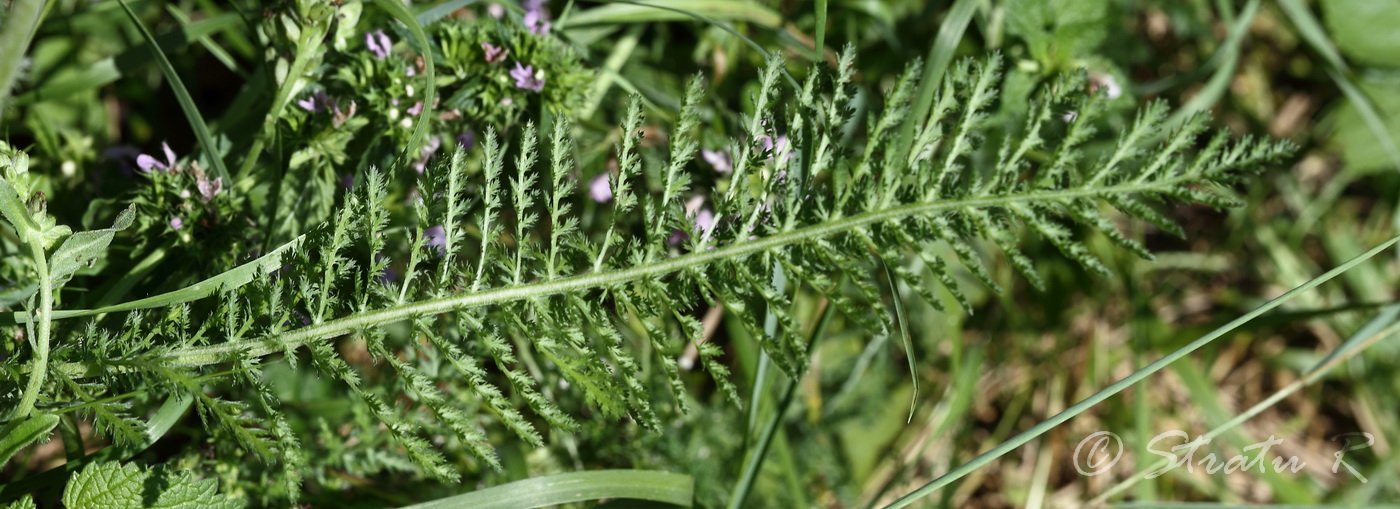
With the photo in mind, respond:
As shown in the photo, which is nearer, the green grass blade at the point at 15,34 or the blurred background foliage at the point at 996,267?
the green grass blade at the point at 15,34

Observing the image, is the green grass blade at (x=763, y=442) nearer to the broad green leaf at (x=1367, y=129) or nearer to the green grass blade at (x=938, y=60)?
the green grass blade at (x=938, y=60)

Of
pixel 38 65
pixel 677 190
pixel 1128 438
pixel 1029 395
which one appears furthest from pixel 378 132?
pixel 1128 438

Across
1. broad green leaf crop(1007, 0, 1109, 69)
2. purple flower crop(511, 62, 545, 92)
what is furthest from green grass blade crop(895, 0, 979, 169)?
purple flower crop(511, 62, 545, 92)

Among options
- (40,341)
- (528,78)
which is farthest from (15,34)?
(528,78)

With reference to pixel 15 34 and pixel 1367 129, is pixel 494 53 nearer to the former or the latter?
pixel 15 34

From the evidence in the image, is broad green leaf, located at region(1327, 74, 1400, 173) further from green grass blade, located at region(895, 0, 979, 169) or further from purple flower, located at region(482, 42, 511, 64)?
purple flower, located at region(482, 42, 511, 64)

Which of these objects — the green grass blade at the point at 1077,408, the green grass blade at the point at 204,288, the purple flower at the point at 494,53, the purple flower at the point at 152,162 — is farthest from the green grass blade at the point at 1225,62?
the purple flower at the point at 152,162

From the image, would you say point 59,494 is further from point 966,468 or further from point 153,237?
point 966,468
